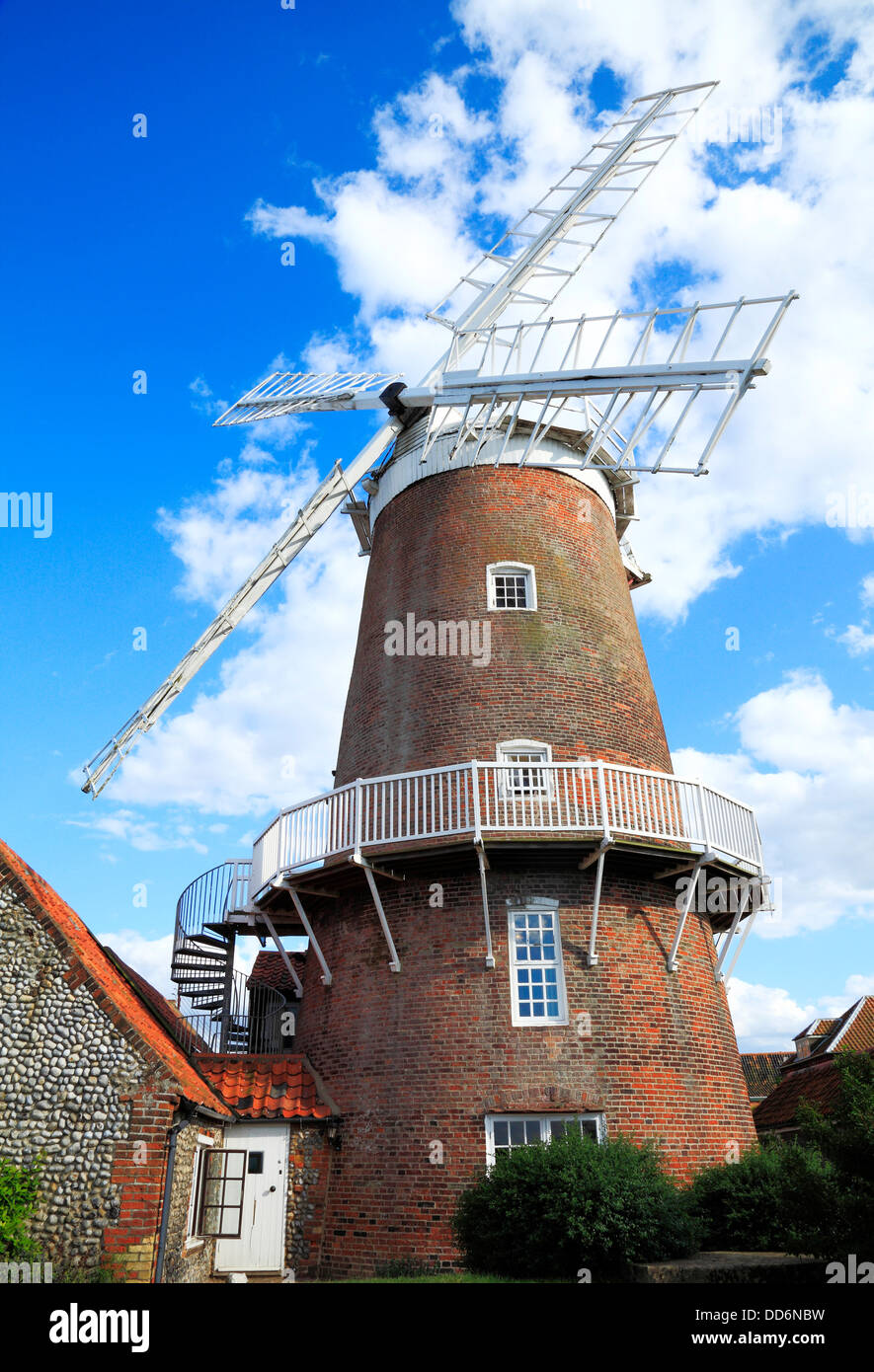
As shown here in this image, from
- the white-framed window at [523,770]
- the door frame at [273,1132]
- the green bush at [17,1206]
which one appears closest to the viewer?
the green bush at [17,1206]

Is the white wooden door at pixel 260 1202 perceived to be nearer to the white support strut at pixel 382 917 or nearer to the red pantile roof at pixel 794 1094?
the white support strut at pixel 382 917

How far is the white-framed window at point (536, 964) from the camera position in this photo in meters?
14.2

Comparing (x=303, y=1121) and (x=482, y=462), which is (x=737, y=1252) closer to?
(x=303, y=1121)

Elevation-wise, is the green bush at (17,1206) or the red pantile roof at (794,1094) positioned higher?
the red pantile roof at (794,1094)

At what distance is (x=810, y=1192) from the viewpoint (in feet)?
30.1

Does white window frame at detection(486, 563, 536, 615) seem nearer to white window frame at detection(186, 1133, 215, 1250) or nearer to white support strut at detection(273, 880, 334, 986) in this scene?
white support strut at detection(273, 880, 334, 986)

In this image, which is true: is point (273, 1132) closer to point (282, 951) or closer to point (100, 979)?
point (282, 951)

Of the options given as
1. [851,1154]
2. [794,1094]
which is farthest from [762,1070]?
[851,1154]

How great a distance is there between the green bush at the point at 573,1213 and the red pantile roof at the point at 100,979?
3913 millimetres

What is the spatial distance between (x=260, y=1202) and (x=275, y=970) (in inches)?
302

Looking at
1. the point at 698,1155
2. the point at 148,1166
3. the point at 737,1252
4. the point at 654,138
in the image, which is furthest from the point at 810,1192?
Result: the point at 654,138

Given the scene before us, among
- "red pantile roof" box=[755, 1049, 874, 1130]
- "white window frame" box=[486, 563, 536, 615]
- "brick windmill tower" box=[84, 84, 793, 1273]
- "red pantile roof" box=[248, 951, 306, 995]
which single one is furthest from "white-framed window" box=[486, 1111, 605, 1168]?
"red pantile roof" box=[755, 1049, 874, 1130]

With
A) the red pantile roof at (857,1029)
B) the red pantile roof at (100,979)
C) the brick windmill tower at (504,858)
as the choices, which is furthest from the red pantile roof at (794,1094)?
the red pantile roof at (100,979)
